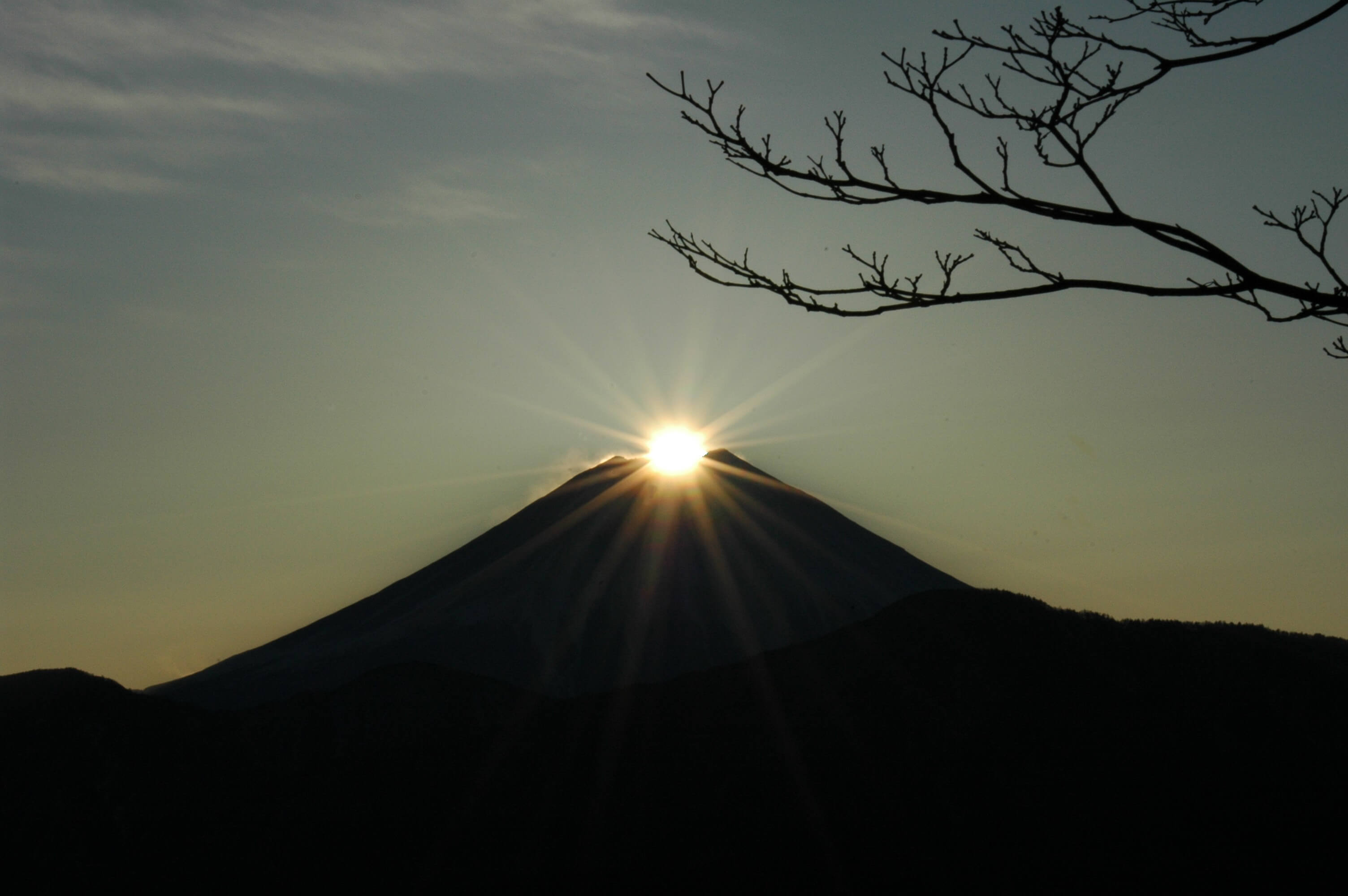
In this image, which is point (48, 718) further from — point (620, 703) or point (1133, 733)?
point (1133, 733)

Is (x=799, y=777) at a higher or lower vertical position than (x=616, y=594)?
higher

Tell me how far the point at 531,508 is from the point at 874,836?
109 ft

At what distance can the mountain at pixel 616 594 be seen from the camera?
31.5 meters

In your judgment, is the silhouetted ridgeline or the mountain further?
the mountain

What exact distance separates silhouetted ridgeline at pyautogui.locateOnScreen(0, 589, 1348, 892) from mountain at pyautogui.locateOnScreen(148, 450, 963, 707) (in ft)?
33.8

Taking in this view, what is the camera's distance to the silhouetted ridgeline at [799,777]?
12.7 m

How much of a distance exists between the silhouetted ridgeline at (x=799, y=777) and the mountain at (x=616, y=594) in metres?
10.3

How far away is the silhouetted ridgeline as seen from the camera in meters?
12.7

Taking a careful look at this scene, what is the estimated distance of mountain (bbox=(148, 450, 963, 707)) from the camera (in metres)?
31.5

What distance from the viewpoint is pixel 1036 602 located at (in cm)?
1866

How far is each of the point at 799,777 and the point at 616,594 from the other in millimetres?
22478

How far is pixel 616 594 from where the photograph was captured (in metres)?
36.8

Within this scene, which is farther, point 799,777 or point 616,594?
point 616,594

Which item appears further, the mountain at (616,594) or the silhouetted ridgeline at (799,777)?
the mountain at (616,594)
